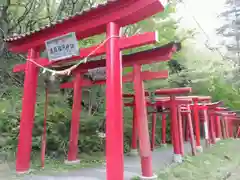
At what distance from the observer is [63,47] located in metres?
5.54

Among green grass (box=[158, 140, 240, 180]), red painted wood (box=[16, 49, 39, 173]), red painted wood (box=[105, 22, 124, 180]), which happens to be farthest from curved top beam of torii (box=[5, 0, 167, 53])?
green grass (box=[158, 140, 240, 180])

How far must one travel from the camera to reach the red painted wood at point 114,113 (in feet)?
14.7

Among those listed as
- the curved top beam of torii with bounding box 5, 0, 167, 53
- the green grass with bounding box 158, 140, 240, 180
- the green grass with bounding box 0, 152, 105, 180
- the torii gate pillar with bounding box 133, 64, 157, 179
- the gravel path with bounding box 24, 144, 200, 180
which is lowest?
the green grass with bounding box 158, 140, 240, 180

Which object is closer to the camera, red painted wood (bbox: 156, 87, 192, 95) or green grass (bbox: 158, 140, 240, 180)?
green grass (bbox: 158, 140, 240, 180)

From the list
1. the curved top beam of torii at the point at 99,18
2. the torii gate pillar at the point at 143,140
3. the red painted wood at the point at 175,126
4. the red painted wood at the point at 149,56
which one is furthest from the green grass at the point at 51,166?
the curved top beam of torii at the point at 99,18

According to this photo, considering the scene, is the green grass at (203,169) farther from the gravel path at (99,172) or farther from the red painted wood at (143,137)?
the gravel path at (99,172)

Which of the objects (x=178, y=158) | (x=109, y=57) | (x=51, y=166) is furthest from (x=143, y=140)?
(x=51, y=166)

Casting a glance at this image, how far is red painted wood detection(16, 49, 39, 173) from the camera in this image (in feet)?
20.4

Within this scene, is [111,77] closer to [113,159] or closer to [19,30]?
[113,159]

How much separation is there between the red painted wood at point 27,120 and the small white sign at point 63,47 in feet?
3.34

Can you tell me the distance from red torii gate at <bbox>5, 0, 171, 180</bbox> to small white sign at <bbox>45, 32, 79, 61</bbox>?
208 millimetres

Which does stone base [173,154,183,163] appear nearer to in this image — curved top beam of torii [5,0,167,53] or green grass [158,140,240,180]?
green grass [158,140,240,180]

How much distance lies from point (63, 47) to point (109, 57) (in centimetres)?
135

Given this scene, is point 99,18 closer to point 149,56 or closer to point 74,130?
point 149,56
